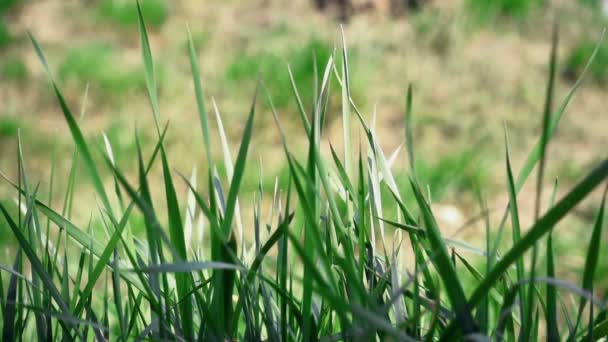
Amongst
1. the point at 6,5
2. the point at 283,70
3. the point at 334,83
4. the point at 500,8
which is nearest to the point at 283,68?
the point at 283,70

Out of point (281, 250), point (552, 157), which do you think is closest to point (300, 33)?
point (552, 157)

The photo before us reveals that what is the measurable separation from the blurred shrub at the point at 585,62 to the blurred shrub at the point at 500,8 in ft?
1.00

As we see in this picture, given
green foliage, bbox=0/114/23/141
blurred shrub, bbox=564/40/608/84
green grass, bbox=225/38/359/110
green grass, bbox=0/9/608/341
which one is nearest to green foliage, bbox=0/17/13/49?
green foliage, bbox=0/114/23/141

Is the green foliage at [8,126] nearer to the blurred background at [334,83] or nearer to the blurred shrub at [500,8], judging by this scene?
the blurred background at [334,83]

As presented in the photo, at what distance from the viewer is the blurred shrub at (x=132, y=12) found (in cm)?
297

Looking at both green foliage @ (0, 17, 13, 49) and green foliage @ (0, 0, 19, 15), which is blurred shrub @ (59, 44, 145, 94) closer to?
green foliage @ (0, 17, 13, 49)

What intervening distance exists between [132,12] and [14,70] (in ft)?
1.95

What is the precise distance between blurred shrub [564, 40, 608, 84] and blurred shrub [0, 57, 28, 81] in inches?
85.1

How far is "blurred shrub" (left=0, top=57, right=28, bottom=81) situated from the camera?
2.70 meters

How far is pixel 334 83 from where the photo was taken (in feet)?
8.47

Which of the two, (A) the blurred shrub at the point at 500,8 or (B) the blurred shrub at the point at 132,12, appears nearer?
(A) the blurred shrub at the point at 500,8

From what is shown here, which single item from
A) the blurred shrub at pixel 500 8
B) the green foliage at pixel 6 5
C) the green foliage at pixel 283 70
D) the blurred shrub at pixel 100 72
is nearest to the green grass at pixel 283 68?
the green foliage at pixel 283 70

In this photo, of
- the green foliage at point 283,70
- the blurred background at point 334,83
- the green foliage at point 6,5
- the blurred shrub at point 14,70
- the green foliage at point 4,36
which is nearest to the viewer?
the blurred background at point 334,83

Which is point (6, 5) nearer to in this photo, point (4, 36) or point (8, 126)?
point (4, 36)
